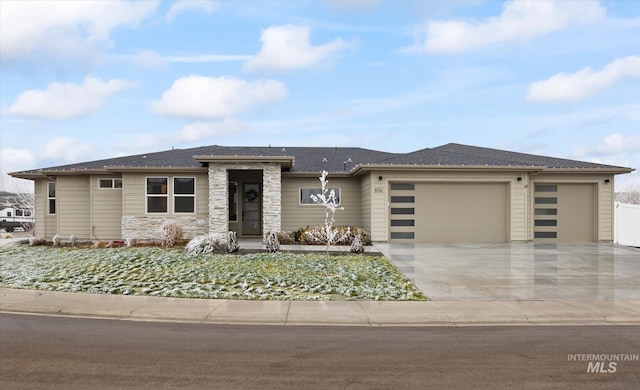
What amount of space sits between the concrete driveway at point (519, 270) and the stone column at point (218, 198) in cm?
671

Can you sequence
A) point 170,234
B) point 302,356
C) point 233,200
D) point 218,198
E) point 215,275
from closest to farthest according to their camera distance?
point 302,356
point 215,275
point 170,234
point 218,198
point 233,200

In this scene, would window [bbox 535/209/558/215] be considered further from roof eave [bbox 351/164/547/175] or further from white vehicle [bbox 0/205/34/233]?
white vehicle [bbox 0/205/34/233]

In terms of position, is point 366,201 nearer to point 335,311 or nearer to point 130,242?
point 130,242

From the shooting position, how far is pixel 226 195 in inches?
814

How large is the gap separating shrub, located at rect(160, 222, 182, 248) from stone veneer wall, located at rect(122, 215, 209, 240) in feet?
2.76

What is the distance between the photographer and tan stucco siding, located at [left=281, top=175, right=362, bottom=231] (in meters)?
22.5

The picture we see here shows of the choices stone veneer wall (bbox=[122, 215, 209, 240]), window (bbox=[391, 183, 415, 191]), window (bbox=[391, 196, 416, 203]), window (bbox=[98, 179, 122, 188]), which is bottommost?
stone veneer wall (bbox=[122, 215, 209, 240])

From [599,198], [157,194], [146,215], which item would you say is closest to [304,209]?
[157,194]

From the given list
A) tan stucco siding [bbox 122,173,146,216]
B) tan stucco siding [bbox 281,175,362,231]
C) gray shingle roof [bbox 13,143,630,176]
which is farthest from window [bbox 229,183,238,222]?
tan stucco siding [bbox 122,173,146,216]

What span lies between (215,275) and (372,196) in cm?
986

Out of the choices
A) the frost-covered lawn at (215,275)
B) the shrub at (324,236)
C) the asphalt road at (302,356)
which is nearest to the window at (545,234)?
the shrub at (324,236)

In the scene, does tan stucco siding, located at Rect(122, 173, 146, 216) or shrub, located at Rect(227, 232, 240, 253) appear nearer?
shrub, located at Rect(227, 232, 240, 253)

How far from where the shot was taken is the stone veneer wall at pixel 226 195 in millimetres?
20531

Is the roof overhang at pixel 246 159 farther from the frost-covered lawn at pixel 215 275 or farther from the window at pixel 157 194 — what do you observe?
the frost-covered lawn at pixel 215 275
